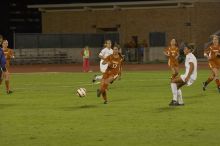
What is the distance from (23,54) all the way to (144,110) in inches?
1548

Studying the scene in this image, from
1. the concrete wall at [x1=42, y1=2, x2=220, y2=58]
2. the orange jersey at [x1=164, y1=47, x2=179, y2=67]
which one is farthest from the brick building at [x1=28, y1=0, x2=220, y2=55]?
the orange jersey at [x1=164, y1=47, x2=179, y2=67]

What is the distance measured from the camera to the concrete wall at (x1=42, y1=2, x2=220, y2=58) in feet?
196

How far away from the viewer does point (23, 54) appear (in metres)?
57.4

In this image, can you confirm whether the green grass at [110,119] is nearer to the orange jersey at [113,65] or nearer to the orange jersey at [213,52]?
the orange jersey at [113,65]

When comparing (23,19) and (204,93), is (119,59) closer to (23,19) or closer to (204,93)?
(204,93)

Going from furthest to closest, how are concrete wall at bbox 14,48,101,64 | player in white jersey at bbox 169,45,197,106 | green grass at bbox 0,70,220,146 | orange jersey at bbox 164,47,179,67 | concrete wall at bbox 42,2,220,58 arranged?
concrete wall at bbox 42,2,220,58
concrete wall at bbox 14,48,101,64
orange jersey at bbox 164,47,179,67
player in white jersey at bbox 169,45,197,106
green grass at bbox 0,70,220,146

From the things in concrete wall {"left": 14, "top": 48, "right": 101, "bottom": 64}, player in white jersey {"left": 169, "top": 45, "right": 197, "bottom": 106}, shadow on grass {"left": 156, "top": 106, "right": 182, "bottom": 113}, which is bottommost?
shadow on grass {"left": 156, "top": 106, "right": 182, "bottom": 113}

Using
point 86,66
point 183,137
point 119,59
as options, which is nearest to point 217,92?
point 119,59

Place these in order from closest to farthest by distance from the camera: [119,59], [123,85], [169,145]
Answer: [169,145] < [119,59] < [123,85]

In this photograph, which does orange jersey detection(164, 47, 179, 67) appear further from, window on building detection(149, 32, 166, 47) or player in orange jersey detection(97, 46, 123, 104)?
window on building detection(149, 32, 166, 47)

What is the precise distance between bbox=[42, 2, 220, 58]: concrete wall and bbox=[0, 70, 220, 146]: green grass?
111 feet

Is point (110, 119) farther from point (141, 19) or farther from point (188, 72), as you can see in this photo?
point (141, 19)

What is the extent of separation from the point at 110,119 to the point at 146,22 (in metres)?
45.7

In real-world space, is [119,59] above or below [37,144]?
above
